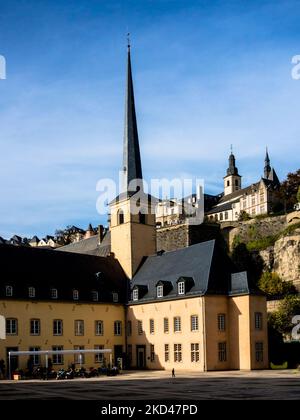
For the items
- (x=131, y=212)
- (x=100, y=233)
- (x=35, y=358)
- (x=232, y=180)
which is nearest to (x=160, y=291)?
(x=131, y=212)

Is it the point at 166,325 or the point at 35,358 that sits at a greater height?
the point at 166,325

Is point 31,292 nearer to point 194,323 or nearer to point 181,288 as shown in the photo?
point 181,288

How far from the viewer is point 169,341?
5047cm

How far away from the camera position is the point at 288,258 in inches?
2997

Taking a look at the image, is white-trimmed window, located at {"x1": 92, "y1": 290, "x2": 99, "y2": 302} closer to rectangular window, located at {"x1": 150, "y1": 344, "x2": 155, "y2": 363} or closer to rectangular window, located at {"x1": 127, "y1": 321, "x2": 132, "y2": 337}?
rectangular window, located at {"x1": 127, "y1": 321, "x2": 132, "y2": 337}

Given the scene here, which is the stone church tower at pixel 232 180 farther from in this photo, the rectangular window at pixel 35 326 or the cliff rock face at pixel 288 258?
the rectangular window at pixel 35 326

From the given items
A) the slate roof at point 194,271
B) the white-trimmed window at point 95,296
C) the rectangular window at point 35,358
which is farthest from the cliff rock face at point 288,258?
the rectangular window at point 35,358

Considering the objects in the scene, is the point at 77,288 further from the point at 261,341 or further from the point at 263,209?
the point at 263,209

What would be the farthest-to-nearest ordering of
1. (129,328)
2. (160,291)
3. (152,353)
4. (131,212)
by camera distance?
(131,212), (129,328), (152,353), (160,291)

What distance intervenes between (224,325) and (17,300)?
50.9ft

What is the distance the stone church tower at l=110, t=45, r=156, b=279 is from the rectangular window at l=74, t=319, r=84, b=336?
7013 millimetres

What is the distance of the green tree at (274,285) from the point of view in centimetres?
7149

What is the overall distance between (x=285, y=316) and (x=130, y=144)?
21.4 m
